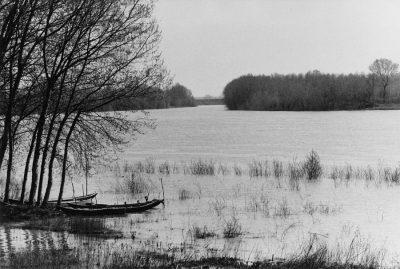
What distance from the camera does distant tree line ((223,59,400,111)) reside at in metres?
117

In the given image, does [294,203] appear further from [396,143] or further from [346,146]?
[396,143]

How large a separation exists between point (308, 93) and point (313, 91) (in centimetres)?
188

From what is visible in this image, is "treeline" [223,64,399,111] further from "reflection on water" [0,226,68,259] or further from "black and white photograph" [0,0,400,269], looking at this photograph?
"reflection on water" [0,226,68,259]

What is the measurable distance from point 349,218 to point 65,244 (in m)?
10.5

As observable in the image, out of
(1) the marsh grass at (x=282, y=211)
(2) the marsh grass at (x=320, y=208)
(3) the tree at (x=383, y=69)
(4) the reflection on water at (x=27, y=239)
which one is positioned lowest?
(2) the marsh grass at (x=320, y=208)

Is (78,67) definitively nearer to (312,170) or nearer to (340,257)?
(340,257)

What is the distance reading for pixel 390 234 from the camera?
1656 cm

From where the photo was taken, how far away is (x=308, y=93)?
122 m

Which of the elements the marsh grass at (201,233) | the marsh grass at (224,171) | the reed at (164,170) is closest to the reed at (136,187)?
the reed at (164,170)

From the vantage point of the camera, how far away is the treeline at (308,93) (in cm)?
11669

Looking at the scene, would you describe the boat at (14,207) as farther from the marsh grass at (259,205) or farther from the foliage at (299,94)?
the foliage at (299,94)

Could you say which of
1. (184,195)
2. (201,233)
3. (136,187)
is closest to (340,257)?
(201,233)

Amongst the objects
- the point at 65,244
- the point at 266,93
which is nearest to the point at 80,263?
the point at 65,244

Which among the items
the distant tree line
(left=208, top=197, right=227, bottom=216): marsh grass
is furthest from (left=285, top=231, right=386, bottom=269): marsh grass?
the distant tree line
